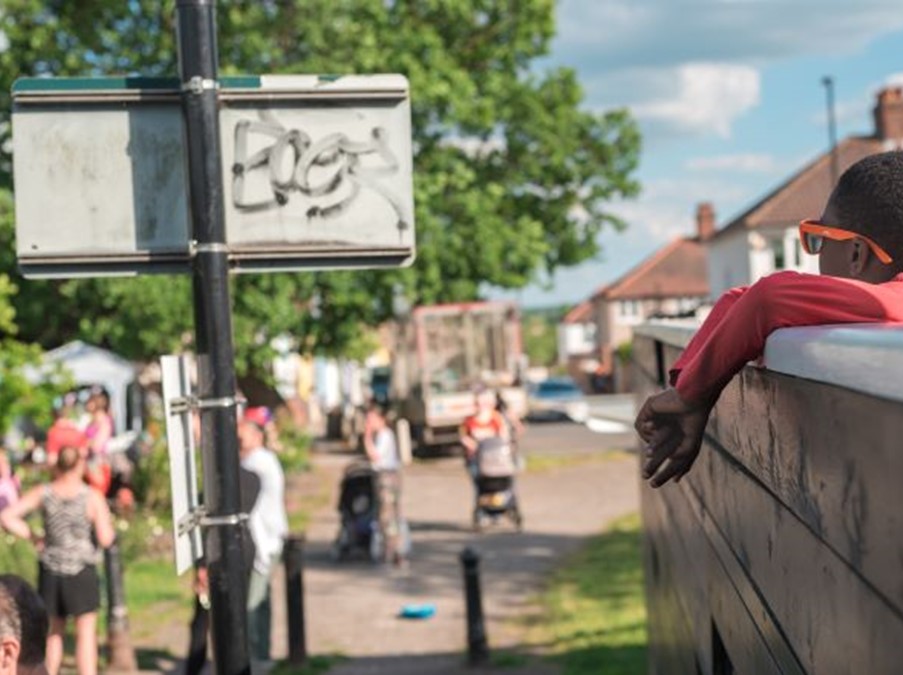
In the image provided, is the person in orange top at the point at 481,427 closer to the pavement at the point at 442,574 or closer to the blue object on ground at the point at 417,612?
the pavement at the point at 442,574

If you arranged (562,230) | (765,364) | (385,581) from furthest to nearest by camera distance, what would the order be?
1. (562,230)
2. (385,581)
3. (765,364)

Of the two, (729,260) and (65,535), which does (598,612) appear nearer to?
(65,535)

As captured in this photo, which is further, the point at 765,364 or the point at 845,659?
the point at 765,364

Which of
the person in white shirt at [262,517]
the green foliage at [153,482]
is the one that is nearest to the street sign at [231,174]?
the person in white shirt at [262,517]

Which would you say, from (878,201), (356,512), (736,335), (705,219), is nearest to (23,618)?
(736,335)

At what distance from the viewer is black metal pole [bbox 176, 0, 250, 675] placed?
162 inches

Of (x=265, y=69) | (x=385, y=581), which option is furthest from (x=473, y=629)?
(x=265, y=69)

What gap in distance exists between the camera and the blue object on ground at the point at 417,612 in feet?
41.2

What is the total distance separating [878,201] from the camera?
6.86 feet

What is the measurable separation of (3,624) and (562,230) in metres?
28.8

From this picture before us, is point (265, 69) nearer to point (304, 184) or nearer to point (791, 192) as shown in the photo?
point (304, 184)

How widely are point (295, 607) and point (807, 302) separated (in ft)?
29.8

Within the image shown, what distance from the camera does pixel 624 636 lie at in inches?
442

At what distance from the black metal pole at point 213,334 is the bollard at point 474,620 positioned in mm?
6437
